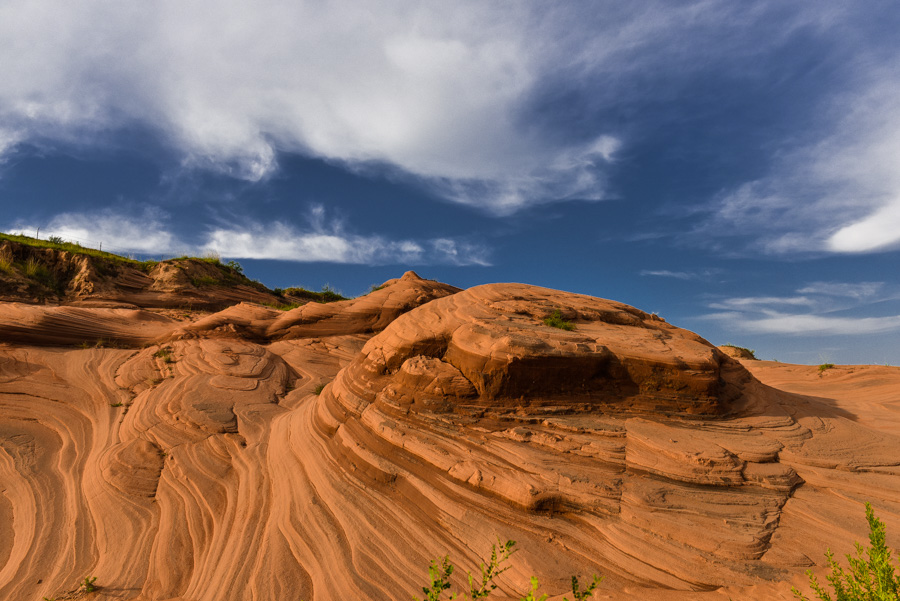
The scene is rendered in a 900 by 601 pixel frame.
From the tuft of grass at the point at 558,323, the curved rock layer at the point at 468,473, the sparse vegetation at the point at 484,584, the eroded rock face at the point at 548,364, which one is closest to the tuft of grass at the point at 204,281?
the curved rock layer at the point at 468,473

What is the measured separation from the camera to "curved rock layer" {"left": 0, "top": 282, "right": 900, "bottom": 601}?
5.82m

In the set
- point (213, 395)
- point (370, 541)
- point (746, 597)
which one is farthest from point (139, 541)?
A: point (746, 597)

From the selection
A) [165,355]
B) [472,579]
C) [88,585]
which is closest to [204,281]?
[165,355]

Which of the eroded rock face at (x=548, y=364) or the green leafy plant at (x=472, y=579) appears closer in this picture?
the green leafy plant at (x=472, y=579)

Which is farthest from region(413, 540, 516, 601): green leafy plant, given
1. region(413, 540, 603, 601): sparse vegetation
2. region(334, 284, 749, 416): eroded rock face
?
region(334, 284, 749, 416): eroded rock face

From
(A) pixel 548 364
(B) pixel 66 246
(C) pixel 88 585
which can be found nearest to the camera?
(C) pixel 88 585

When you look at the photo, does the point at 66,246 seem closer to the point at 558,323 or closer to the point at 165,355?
the point at 165,355

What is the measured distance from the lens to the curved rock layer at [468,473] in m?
5.82

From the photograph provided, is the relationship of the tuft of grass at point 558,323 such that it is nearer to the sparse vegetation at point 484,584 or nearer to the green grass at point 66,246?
the sparse vegetation at point 484,584

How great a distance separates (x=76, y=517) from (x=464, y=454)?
25.3ft

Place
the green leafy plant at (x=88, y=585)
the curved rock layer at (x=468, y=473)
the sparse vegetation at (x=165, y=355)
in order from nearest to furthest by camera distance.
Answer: the curved rock layer at (x=468, y=473), the green leafy plant at (x=88, y=585), the sparse vegetation at (x=165, y=355)

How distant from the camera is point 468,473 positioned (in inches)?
273

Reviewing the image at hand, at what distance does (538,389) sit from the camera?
27.1ft

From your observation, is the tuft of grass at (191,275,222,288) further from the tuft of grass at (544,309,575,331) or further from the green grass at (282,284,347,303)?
the tuft of grass at (544,309,575,331)
